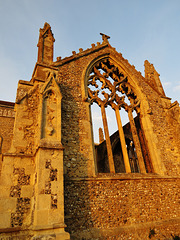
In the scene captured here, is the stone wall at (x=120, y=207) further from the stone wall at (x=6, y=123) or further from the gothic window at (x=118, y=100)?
the stone wall at (x=6, y=123)

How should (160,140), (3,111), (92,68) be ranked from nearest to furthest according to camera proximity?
(160,140), (92,68), (3,111)

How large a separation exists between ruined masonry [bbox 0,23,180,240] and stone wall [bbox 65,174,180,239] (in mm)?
28

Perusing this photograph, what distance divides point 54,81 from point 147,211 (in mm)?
5739

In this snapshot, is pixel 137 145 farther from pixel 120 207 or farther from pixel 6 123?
pixel 6 123

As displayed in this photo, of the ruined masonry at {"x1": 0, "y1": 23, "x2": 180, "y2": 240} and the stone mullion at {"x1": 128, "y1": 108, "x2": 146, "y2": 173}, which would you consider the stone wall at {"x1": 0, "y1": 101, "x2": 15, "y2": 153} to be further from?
the stone mullion at {"x1": 128, "y1": 108, "x2": 146, "y2": 173}

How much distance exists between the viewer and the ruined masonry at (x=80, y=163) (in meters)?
4.49

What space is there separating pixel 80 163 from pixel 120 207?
197 centimetres

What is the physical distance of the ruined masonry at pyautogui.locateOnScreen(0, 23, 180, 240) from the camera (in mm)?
4488

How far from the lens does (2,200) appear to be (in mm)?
4480

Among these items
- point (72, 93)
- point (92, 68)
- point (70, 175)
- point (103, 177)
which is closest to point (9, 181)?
point (70, 175)

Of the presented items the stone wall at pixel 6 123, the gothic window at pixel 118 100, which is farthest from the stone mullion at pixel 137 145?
the stone wall at pixel 6 123

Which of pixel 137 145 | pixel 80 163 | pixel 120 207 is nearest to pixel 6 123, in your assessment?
pixel 80 163

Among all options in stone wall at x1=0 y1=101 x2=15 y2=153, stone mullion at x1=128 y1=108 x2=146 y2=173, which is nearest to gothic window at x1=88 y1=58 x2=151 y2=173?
stone mullion at x1=128 y1=108 x2=146 y2=173

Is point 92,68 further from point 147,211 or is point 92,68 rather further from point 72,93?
point 147,211
